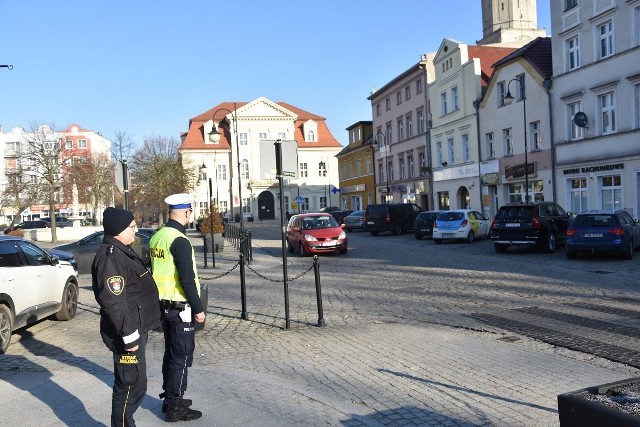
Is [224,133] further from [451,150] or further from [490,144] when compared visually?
[490,144]

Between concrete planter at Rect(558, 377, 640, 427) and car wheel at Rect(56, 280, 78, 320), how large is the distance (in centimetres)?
926

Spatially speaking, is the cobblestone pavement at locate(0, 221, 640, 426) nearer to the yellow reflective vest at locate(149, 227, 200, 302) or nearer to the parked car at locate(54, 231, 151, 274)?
the yellow reflective vest at locate(149, 227, 200, 302)

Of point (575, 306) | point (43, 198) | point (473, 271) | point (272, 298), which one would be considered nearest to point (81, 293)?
point (272, 298)

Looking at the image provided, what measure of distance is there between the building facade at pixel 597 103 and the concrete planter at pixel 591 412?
82.3 feet

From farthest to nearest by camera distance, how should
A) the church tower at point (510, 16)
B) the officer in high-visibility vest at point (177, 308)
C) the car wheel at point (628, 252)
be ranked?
the church tower at point (510, 16) → the car wheel at point (628, 252) → the officer in high-visibility vest at point (177, 308)

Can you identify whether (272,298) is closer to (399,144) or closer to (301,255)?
(301,255)

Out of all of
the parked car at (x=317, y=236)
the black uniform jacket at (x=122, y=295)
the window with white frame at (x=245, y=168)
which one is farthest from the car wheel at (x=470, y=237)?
the window with white frame at (x=245, y=168)

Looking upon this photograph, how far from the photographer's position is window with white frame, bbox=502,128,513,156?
114ft

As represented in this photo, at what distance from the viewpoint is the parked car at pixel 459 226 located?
26016 millimetres

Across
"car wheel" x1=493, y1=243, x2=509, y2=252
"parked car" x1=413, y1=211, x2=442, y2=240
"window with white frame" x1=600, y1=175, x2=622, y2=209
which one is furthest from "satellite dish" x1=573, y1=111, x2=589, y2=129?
"car wheel" x1=493, y1=243, x2=509, y2=252

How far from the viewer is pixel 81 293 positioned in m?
14.3

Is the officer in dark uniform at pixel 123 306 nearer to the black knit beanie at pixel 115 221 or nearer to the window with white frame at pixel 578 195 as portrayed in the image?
the black knit beanie at pixel 115 221

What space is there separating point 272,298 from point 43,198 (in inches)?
1266

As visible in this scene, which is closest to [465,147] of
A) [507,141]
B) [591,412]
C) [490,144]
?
[490,144]
